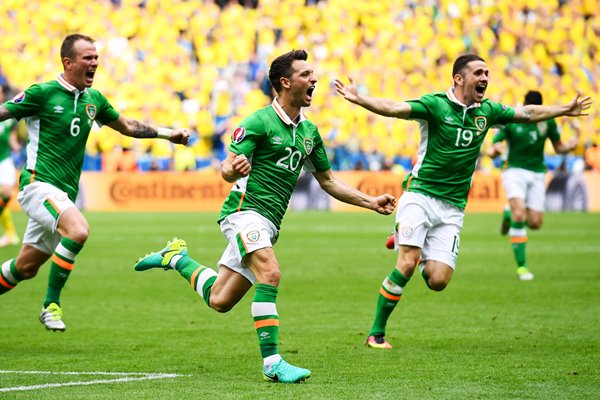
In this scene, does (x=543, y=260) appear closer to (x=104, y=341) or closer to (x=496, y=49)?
(x=104, y=341)

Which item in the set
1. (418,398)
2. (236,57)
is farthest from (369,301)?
(236,57)

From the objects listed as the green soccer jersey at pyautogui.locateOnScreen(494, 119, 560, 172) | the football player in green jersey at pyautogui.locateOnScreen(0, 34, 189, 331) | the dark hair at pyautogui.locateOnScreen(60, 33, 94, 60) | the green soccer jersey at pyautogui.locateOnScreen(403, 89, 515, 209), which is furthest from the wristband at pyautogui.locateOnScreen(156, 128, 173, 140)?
the green soccer jersey at pyautogui.locateOnScreen(494, 119, 560, 172)

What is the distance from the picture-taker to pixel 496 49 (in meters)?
37.3

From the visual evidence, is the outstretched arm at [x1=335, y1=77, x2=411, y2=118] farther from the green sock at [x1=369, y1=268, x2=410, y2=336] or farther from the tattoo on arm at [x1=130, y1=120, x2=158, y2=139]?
the tattoo on arm at [x1=130, y1=120, x2=158, y2=139]

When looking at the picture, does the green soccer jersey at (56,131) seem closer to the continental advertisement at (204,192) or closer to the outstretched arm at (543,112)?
the outstretched arm at (543,112)

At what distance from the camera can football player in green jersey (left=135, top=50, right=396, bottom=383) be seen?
23.0 ft

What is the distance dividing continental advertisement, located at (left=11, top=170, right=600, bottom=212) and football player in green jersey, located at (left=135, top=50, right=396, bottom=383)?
23455mm

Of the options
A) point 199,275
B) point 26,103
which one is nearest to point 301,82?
point 199,275

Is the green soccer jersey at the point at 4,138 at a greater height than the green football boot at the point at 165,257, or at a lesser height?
greater

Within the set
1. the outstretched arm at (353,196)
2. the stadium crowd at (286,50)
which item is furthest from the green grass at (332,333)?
the stadium crowd at (286,50)

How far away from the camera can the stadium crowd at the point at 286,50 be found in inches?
1390

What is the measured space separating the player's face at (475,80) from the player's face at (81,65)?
3225mm

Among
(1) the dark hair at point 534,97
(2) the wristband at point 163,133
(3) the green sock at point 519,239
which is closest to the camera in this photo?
(2) the wristband at point 163,133

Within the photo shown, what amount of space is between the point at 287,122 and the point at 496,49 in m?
31.2
